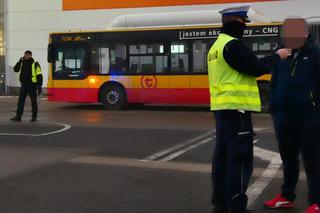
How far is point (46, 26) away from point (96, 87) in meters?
11.4

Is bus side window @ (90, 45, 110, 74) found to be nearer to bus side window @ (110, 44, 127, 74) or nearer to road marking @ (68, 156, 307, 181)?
bus side window @ (110, 44, 127, 74)

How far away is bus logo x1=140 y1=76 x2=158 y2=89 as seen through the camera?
704 inches

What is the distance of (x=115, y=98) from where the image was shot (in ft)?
60.2

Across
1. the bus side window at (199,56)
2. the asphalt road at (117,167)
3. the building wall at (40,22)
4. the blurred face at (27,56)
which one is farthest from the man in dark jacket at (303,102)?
the building wall at (40,22)

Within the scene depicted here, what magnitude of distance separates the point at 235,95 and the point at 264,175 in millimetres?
2780

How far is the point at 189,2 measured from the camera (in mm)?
26672

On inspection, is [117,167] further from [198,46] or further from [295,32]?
[198,46]

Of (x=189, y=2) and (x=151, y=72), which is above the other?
(x=189, y=2)

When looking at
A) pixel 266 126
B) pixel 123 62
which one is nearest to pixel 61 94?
pixel 123 62

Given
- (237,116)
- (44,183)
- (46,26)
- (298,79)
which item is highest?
(46,26)

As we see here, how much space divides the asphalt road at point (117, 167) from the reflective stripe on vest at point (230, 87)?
4.21 feet

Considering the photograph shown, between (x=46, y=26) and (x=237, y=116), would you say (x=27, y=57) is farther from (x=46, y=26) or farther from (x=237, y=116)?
(x=46, y=26)

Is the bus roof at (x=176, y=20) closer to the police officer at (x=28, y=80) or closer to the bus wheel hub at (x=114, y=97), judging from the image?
the bus wheel hub at (x=114, y=97)

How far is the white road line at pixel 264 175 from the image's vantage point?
6297mm
